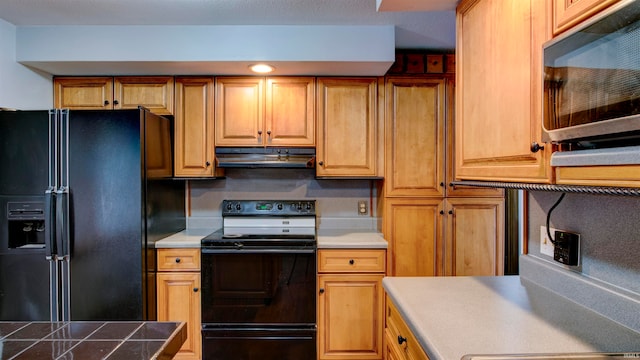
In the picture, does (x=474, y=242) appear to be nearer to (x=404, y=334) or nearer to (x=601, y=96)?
(x=404, y=334)

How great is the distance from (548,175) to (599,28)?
0.36m

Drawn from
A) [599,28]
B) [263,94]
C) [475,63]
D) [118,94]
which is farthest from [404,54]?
[118,94]

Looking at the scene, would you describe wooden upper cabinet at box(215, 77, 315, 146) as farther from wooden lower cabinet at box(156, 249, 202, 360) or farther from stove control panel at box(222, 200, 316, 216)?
wooden lower cabinet at box(156, 249, 202, 360)

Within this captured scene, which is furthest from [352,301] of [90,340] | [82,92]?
[82,92]

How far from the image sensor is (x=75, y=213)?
216 centimetres

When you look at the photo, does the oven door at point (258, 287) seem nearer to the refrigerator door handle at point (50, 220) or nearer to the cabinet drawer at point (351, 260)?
the cabinet drawer at point (351, 260)

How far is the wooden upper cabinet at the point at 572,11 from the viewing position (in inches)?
29.5

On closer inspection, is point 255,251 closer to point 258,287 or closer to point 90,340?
point 258,287

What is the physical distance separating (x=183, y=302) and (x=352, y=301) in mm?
1147

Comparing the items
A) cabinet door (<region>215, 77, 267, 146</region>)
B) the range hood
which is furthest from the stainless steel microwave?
cabinet door (<region>215, 77, 267, 146</region>)

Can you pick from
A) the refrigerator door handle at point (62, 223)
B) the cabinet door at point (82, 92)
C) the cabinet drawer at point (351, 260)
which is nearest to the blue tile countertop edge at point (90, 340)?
the refrigerator door handle at point (62, 223)

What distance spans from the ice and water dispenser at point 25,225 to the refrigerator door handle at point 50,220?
7 cm

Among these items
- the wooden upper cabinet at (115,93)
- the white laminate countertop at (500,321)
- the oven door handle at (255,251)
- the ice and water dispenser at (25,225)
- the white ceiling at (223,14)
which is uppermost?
the white ceiling at (223,14)

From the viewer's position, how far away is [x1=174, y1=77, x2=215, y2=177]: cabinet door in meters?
2.58
